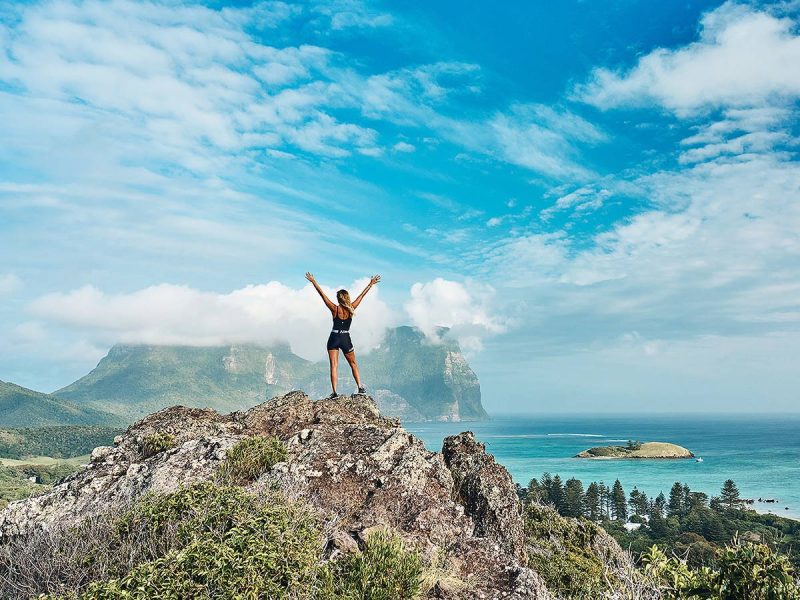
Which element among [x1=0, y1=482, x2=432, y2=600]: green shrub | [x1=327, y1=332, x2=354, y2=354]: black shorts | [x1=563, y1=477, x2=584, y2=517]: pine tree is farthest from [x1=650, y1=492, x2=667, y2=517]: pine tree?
[x1=0, y1=482, x2=432, y2=600]: green shrub

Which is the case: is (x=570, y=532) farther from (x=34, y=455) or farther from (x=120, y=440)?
(x=34, y=455)

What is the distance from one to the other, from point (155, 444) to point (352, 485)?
4.84 m

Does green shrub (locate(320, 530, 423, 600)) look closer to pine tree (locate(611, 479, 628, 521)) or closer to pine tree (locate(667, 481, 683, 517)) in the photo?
pine tree (locate(611, 479, 628, 521))

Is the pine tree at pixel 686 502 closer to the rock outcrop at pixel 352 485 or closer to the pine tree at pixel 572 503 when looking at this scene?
the pine tree at pixel 572 503

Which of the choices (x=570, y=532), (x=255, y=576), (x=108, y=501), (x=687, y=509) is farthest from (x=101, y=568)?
(x=687, y=509)

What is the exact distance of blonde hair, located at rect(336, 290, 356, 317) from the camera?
50.3ft

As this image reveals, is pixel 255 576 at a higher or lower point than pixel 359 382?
lower

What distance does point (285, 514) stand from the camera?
24.5ft

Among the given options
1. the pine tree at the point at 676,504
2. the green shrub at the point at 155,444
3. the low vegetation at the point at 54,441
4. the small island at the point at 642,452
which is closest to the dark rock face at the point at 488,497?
the green shrub at the point at 155,444

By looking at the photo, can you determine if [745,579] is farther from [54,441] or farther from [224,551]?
[54,441]

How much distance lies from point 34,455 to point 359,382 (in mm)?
186062

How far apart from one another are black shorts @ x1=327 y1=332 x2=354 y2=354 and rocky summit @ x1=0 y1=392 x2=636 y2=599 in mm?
2373

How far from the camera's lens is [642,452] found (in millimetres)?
172500

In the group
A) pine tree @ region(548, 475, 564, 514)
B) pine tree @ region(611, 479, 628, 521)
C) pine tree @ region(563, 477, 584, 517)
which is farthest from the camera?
pine tree @ region(611, 479, 628, 521)
